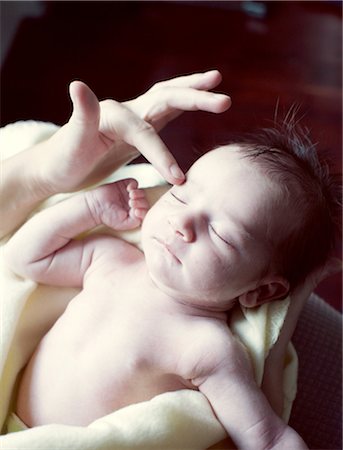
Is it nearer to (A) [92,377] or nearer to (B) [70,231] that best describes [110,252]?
(B) [70,231]

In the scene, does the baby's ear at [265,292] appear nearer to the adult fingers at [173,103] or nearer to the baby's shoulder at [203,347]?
the baby's shoulder at [203,347]

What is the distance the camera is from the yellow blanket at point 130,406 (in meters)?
0.77

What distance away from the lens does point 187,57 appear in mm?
2201

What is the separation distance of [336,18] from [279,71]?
1.23 ft

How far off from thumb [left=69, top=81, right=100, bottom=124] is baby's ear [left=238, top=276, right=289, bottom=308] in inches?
10.8

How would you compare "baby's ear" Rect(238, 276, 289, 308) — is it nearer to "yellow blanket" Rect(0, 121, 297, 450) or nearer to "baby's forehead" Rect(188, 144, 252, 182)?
"yellow blanket" Rect(0, 121, 297, 450)

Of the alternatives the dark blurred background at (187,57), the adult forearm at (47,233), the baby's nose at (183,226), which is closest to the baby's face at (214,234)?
the baby's nose at (183,226)

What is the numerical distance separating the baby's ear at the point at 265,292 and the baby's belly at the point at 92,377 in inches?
4.9

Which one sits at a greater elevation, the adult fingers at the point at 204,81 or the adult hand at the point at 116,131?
the adult fingers at the point at 204,81

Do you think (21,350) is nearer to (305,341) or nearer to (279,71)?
(305,341)

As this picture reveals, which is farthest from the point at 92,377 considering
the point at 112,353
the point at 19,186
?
the point at 19,186

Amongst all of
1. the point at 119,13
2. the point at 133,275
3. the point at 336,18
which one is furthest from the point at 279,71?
the point at 133,275

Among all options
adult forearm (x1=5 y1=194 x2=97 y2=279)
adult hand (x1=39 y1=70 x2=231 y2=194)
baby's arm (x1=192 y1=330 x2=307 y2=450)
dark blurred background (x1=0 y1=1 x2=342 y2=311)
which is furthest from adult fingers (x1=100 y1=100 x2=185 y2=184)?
dark blurred background (x1=0 y1=1 x2=342 y2=311)

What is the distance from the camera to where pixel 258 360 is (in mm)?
860
